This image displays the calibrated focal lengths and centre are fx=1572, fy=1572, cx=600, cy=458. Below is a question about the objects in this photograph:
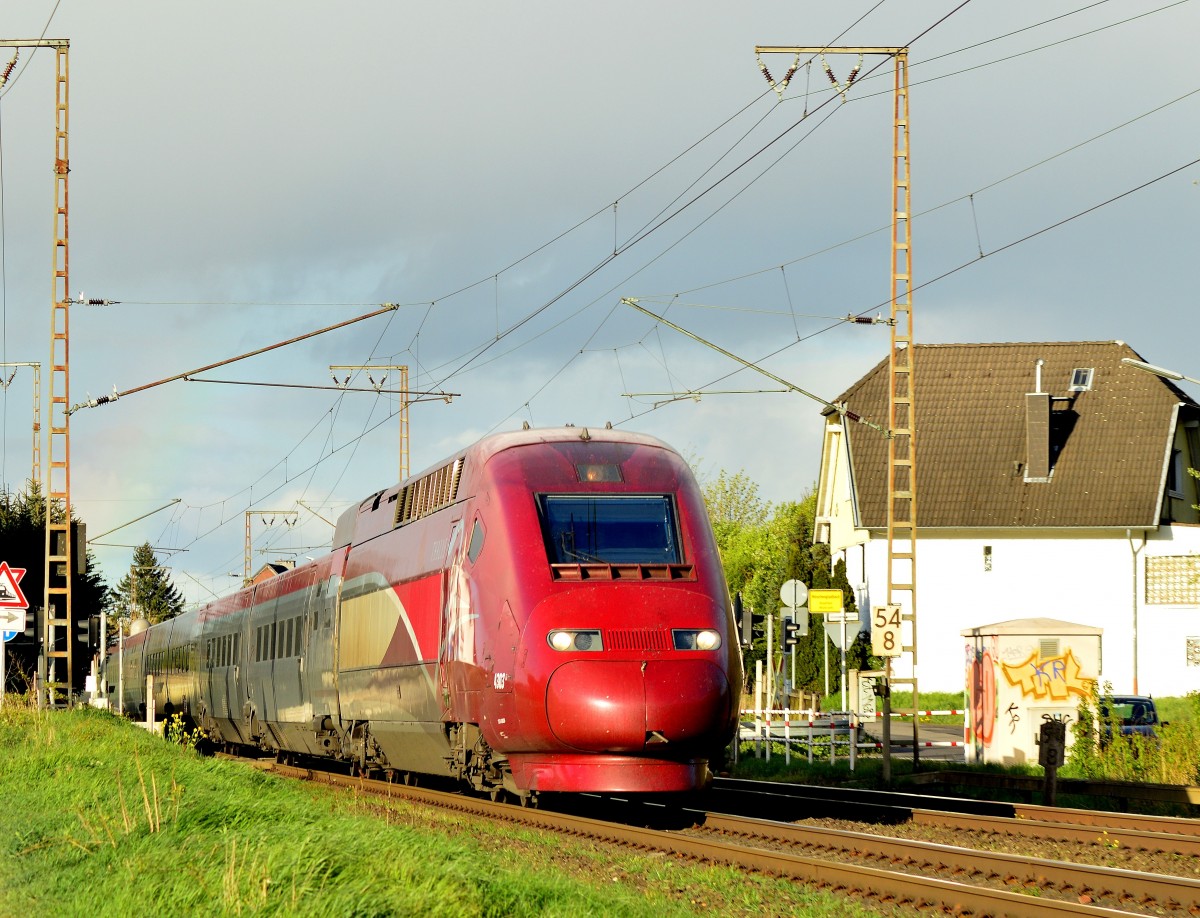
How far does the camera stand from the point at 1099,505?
5241 centimetres

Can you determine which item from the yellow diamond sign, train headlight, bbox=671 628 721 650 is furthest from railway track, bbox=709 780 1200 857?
the yellow diamond sign

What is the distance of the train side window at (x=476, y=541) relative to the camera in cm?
1530

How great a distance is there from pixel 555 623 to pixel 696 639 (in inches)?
49.5

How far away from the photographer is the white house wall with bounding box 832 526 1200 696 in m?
51.7

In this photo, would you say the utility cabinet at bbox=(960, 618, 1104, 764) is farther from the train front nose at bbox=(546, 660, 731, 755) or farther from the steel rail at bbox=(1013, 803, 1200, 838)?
the train front nose at bbox=(546, 660, 731, 755)

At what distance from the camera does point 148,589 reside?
127750 mm

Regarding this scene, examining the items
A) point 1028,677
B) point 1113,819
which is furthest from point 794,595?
point 1113,819

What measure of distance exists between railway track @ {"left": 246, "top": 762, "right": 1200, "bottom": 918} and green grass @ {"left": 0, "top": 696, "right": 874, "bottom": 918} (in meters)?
0.50

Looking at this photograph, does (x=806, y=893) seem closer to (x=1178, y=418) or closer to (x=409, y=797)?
(x=409, y=797)

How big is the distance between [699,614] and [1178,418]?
44110mm

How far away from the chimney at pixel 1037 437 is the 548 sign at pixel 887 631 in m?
32.0

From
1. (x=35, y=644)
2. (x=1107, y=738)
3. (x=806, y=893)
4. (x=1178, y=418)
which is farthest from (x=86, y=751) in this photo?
(x=1178, y=418)

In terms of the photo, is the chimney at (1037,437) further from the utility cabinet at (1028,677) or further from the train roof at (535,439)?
the train roof at (535,439)

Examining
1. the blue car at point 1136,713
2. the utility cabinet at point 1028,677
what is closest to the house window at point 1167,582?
the blue car at point 1136,713
